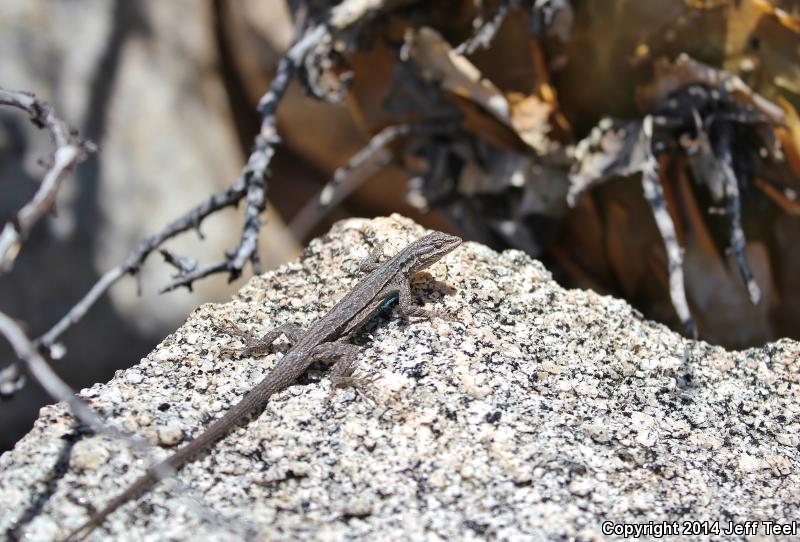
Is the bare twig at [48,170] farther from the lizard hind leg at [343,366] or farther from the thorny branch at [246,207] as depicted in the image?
the lizard hind leg at [343,366]

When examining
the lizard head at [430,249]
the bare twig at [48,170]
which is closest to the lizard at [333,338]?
the lizard head at [430,249]

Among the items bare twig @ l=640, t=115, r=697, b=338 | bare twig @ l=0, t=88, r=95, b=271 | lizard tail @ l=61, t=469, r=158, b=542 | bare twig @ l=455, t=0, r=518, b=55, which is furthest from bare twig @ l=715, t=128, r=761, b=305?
bare twig @ l=0, t=88, r=95, b=271

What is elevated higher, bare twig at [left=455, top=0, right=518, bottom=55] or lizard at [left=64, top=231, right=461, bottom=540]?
bare twig at [left=455, top=0, right=518, bottom=55]

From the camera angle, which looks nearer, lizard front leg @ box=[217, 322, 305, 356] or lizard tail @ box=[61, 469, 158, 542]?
lizard tail @ box=[61, 469, 158, 542]

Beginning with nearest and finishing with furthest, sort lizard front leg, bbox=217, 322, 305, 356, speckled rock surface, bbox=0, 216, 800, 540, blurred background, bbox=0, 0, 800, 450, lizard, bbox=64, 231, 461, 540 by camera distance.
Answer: speckled rock surface, bbox=0, 216, 800, 540
lizard, bbox=64, 231, 461, 540
lizard front leg, bbox=217, 322, 305, 356
blurred background, bbox=0, 0, 800, 450

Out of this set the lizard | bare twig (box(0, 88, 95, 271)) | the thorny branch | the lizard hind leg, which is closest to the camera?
bare twig (box(0, 88, 95, 271))

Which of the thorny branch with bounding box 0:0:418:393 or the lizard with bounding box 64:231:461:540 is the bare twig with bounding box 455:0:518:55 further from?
the lizard with bounding box 64:231:461:540
